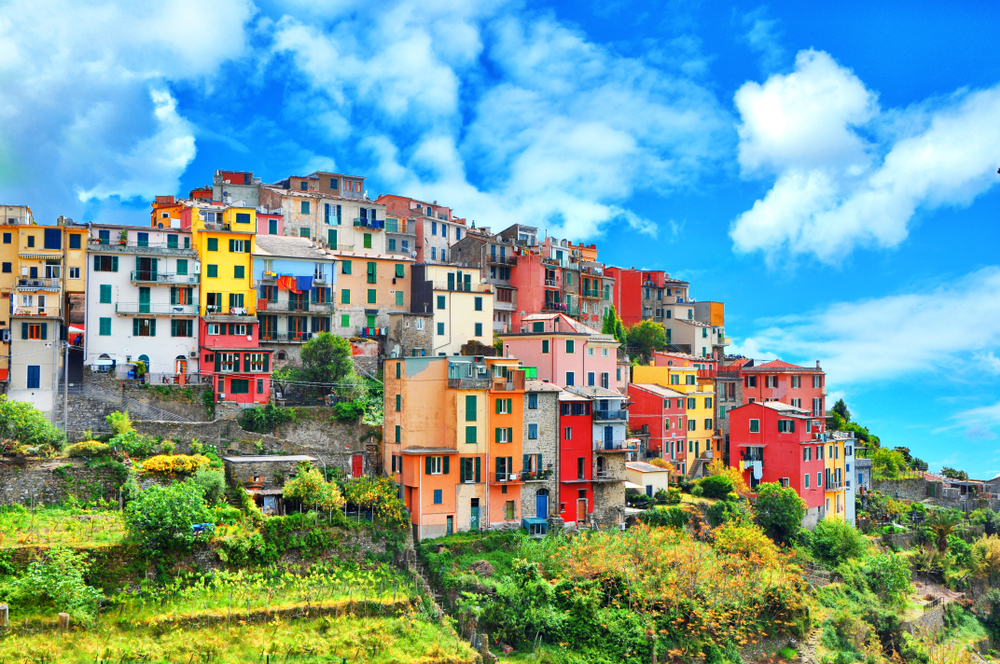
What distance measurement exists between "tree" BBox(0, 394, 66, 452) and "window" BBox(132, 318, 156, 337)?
35.3ft

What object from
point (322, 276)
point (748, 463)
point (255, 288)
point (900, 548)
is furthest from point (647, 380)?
point (255, 288)

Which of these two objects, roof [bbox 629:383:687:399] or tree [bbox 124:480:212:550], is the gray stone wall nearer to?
roof [bbox 629:383:687:399]

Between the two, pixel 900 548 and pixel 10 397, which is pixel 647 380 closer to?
pixel 900 548

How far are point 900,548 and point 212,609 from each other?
168ft

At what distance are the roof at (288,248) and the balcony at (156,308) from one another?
6461mm

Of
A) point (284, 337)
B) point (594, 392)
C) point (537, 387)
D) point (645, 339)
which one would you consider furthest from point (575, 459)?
point (645, 339)

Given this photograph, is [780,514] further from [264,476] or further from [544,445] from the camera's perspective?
[264,476]

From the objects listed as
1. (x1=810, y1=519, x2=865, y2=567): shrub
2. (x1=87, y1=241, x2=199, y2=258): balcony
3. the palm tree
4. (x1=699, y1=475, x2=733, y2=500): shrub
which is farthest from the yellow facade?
the palm tree

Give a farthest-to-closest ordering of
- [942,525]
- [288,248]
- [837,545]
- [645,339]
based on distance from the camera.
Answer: [645,339], [942,525], [288,248], [837,545]

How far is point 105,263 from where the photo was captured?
52.0 m

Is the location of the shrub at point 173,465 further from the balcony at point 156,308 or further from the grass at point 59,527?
the balcony at point 156,308

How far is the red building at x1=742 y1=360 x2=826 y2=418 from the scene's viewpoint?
69750 millimetres

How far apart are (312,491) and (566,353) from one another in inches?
865

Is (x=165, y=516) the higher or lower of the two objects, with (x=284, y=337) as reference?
lower
